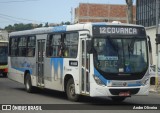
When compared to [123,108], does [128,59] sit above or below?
above

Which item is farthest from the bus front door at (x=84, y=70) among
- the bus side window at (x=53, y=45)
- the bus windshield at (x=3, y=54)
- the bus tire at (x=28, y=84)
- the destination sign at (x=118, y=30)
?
the bus windshield at (x=3, y=54)

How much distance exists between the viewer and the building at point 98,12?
102456 millimetres

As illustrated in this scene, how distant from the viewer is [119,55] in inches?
661

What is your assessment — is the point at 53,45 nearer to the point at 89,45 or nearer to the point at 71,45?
the point at 71,45

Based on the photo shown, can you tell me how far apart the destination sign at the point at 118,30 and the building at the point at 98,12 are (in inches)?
3260

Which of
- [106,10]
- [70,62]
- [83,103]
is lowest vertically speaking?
[83,103]

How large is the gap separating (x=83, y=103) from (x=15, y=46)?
358 inches

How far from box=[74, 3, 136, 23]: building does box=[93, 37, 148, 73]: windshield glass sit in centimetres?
8315

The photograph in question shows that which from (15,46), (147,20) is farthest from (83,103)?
(147,20)

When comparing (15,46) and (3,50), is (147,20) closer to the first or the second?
(3,50)

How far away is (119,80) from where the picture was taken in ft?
→ 54.4

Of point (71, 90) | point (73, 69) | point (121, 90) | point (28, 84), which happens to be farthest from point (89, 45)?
point (28, 84)

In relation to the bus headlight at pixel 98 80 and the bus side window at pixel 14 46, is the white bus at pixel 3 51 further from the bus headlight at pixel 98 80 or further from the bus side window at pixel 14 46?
the bus headlight at pixel 98 80

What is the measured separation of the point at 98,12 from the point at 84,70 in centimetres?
8977
